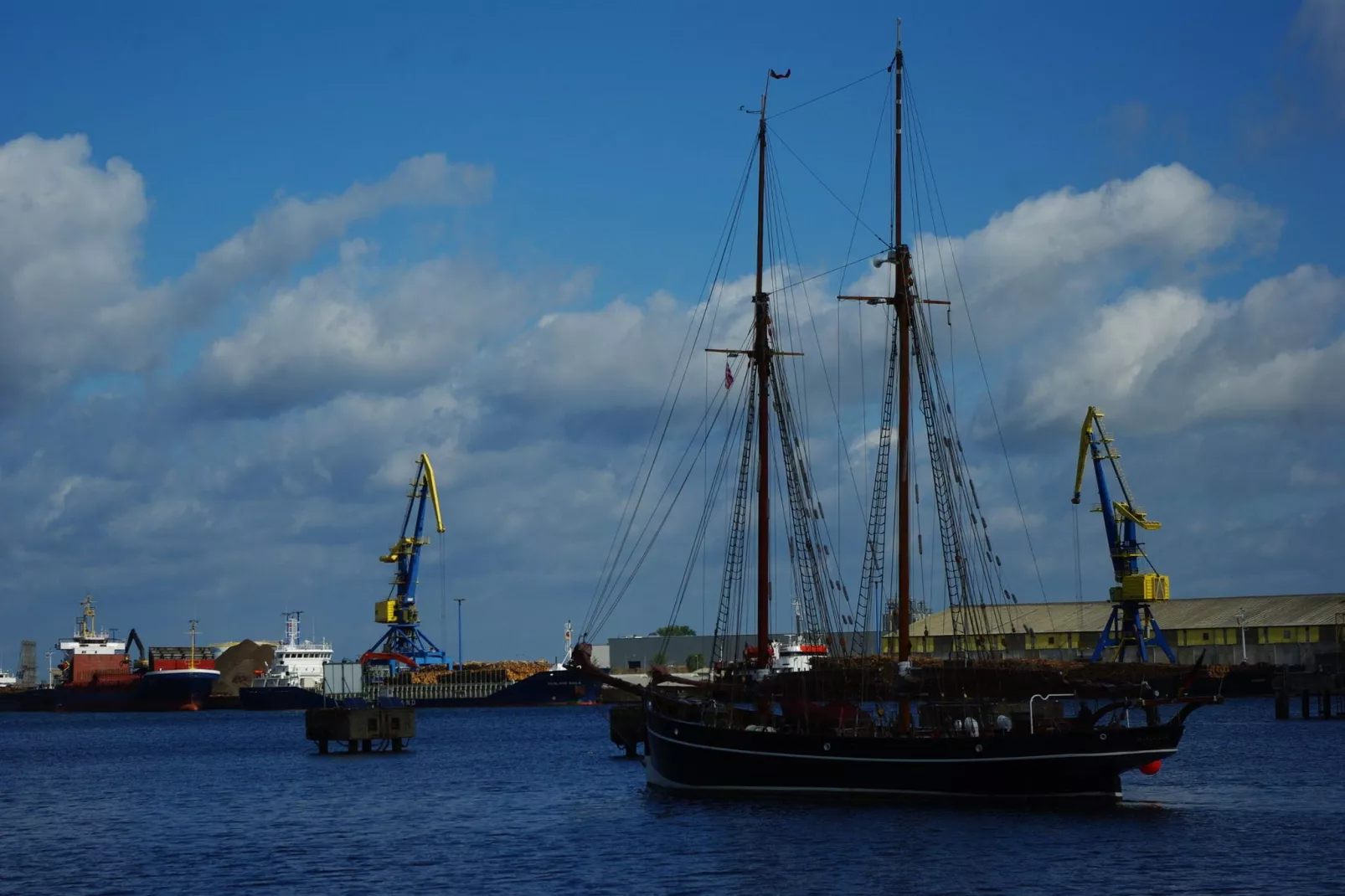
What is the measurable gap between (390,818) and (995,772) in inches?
746

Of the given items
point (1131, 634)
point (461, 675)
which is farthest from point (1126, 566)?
point (461, 675)

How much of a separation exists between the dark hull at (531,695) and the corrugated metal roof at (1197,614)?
36.6 metres

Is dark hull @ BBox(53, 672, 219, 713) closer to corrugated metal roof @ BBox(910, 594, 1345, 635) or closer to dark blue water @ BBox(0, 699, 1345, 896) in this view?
corrugated metal roof @ BBox(910, 594, 1345, 635)

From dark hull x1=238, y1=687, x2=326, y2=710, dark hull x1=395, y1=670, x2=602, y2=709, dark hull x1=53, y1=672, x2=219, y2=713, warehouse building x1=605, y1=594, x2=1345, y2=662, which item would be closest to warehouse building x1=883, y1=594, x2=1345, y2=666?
warehouse building x1=605, y1=594, x2=1345, y2=662

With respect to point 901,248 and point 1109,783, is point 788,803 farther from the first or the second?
point 901,248

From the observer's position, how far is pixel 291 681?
179m

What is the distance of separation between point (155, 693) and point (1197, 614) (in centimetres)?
11705

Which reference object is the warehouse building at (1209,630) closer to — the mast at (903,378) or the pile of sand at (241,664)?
the pile of sand at (241,664)

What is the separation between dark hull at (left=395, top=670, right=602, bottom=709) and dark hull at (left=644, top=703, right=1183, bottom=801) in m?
117

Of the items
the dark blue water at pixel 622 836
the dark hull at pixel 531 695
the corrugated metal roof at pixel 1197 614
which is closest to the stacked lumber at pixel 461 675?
the dark hull at pixel 531 695

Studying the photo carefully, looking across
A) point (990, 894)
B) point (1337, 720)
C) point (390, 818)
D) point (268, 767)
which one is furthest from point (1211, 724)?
point (990, 894)

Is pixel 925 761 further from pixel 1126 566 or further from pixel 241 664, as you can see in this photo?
pixel 241 664

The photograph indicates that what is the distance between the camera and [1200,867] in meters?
34.7

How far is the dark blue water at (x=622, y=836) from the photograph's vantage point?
34594 millimetres
